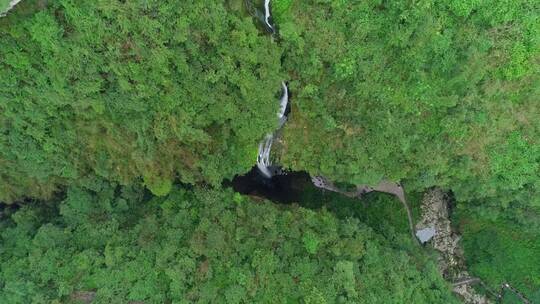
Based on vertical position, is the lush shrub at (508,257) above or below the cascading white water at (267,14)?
below

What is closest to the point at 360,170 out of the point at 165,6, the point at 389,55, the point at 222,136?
the point at 389,55

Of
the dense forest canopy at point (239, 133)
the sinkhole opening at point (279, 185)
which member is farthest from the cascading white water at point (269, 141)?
the sinkhole opening at point (279, 185)

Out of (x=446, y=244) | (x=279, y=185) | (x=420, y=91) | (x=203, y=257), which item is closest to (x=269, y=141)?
(x=279, y=185)

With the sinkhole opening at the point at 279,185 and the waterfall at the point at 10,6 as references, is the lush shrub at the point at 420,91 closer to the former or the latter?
the sinkhole opening at the point at 279,185

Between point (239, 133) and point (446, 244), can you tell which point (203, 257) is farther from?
point (446, 244)

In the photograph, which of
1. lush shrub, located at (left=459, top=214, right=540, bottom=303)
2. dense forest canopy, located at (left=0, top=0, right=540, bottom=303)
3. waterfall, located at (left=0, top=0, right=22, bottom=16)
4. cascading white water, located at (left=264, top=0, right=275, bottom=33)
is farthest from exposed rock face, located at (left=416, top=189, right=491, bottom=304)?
waterfall, located at (left=0, top=0, right=22, bottom=16)

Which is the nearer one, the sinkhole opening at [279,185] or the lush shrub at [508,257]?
the lush shrub at [508,257]
